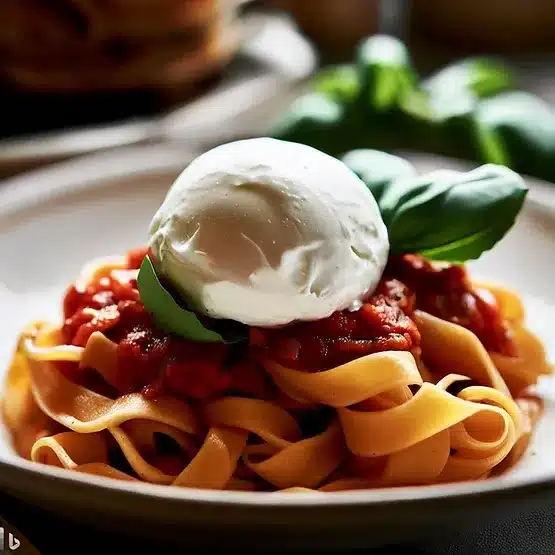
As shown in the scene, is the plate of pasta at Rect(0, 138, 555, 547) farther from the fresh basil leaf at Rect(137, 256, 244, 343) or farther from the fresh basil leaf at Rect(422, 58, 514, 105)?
the fresh basil leaf at Rect(422, 58, 514, 105)

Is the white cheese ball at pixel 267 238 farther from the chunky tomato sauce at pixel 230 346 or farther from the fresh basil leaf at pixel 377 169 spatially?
the fresh basil leaf at pixel 377 169

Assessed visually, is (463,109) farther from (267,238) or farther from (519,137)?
(267,238)

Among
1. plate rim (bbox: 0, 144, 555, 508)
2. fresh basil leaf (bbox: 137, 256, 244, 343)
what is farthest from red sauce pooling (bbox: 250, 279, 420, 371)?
plate rim (bbox: 0, 144, 555, 508)

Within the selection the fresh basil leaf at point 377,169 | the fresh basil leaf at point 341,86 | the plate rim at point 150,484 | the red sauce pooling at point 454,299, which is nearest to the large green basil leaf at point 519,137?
the plate rim at point 150,484

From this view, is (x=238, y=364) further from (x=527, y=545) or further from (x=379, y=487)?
(x=527, y=545)

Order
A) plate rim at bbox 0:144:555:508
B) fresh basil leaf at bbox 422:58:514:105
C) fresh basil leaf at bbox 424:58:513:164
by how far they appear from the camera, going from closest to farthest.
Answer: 1. plate rim at bbox 0:144:555:508
2. fresh basil leaf at bbox 424:58:513:164
3. fresh basil leaf at bbox 422:58:514:105
